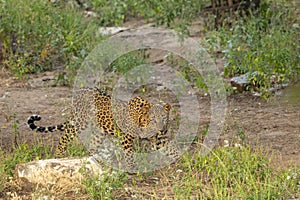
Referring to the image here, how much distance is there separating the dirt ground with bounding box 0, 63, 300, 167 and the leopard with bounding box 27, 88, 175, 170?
1.81 ft

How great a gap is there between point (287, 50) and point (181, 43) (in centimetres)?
157

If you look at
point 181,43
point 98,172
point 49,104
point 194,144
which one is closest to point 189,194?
point 98,172

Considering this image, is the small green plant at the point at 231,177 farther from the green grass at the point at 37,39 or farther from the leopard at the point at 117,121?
the green grass at the point at 37,39

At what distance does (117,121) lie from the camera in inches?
236

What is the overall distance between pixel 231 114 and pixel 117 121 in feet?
5.78

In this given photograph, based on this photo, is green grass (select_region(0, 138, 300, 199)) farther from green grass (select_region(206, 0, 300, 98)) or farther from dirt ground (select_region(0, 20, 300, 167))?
green grass (select_region(206, 0, 300, 98))

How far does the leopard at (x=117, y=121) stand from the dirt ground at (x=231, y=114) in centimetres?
55

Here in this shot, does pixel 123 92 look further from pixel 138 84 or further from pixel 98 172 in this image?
pixel 98 172

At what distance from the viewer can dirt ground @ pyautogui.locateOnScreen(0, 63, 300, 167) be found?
6445 millimetres

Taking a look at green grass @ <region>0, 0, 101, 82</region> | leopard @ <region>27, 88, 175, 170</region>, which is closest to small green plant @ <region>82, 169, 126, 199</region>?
leopard @ <region>27, 88, 175, 170</region>

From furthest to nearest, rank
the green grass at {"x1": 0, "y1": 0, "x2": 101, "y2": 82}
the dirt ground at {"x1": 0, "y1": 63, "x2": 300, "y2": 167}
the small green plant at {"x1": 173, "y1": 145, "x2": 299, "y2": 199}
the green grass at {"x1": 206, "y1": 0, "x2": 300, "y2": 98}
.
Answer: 1. the green grass at {"x1": 0, "y1": 0, "x2": 101, "y2": 82}
2. the green grass at {"x1": 206, "y1": 0, "x2": 300, "y2": 98}
3. the dirt ground at {"x1": 0, "y1": 63, "x2": 300, "y2": 167}
4. the small green plant at {"x1": 173, "y1": 145, "x2": 299, "y2": 199}

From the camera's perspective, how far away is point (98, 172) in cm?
529

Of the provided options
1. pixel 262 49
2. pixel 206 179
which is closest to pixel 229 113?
pixel 262 49

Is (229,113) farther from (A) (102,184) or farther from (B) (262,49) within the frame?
(A) (102,184)
